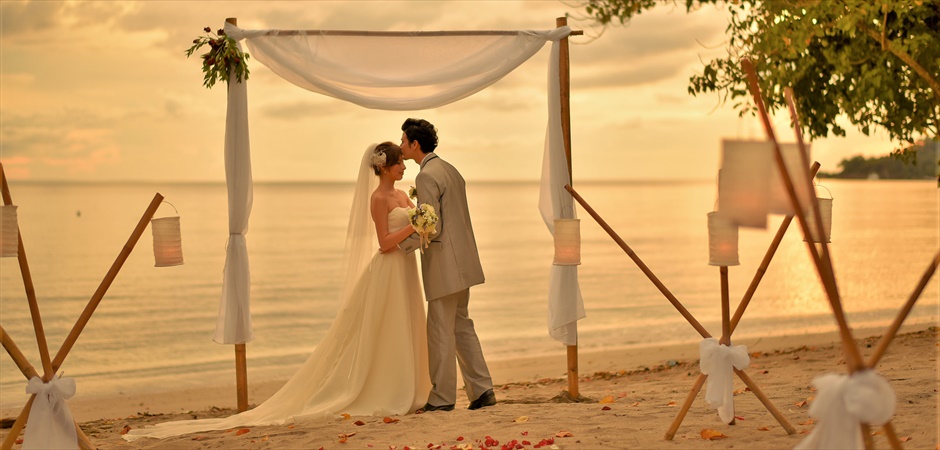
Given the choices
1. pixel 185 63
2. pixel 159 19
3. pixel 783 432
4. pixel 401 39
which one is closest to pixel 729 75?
pixel 401 39

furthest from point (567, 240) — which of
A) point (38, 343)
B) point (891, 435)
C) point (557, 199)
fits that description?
point (38, 343)

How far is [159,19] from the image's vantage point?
1305 inches

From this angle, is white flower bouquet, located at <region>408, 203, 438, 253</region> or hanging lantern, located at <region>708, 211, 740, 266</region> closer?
hanging lantern, located at <region>708, 211, 740, 266</region>

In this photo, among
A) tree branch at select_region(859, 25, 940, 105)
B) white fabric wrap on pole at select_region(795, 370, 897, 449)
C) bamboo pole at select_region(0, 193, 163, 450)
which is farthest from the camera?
Answer: tree branch at select_region(859, 25, 940, 105)

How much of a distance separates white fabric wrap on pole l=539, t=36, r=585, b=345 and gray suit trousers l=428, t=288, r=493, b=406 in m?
0.64

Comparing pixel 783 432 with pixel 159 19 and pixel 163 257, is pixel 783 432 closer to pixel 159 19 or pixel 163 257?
pixel 163 257

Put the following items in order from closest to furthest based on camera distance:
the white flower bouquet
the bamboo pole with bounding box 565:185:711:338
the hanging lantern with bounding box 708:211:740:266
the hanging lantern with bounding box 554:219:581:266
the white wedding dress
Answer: the hanging lantern with bounding box 708:211:740:266
the bamboo pole with bounding box 565:185:711:338
the white flower bouquet
the white wedding dress
the hanging lantern with bounding box 554:219:581:266

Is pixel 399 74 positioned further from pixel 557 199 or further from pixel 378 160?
pixel 557 199

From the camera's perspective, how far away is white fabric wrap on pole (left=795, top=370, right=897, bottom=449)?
3.52 metres

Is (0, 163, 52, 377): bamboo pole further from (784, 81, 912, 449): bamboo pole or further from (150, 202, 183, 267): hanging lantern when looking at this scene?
(784, 81, 912, 449): bamboo pole

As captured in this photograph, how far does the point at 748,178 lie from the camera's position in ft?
14.0

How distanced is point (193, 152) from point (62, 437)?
39525 millimetres

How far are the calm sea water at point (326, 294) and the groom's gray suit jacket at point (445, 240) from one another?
1.87 meters

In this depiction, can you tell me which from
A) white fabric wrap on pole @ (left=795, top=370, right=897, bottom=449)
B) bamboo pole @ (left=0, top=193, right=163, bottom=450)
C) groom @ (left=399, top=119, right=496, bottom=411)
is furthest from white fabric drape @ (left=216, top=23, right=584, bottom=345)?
white fabric wrap on pole @ (left=795, top=370, right=897, bottom=449)
